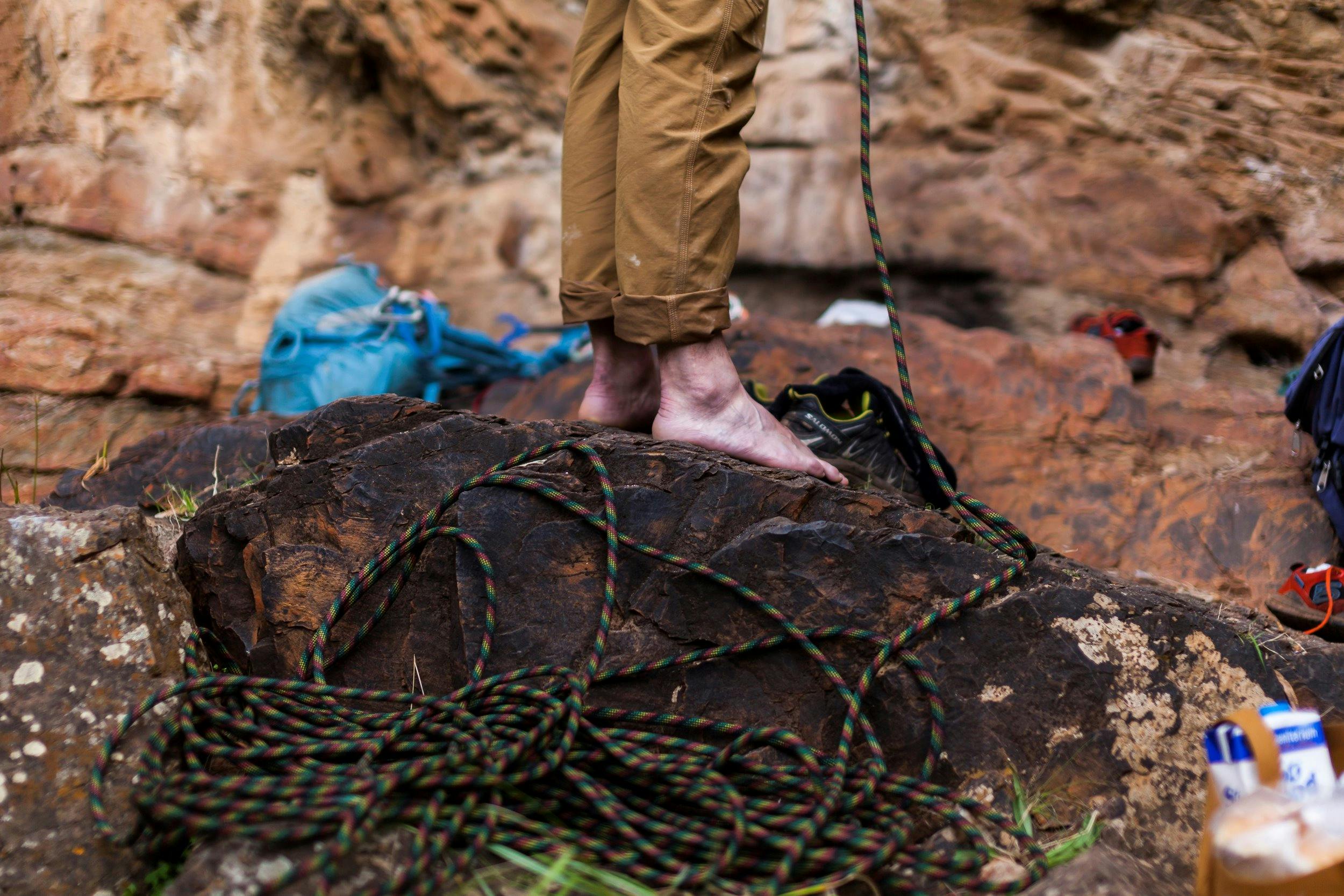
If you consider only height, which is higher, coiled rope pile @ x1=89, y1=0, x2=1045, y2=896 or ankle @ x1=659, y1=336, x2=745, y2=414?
ankle @ x1=659, y1=336, x2=745, y2=414

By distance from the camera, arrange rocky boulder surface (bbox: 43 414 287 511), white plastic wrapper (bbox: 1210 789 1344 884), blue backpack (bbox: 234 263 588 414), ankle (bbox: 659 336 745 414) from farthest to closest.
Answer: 1. blue backpack (bbox: 234 263 588 414)
2. rocky boulder surface (bbox: 43 414 287 511)
3. ankle (bbox: 659 336 745 414)
4. white plastic wrapper (bbox: 1210 789 1344 884)

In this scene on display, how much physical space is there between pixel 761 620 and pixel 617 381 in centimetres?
76

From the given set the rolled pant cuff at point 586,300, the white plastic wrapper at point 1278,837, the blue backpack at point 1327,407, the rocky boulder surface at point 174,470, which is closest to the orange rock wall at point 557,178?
the blue backpack at point 1327,407

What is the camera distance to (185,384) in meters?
4.03

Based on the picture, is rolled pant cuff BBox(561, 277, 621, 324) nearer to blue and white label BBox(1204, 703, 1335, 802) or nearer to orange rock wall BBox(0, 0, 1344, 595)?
blue and white label BBox(1204, 703, 1335, 802)

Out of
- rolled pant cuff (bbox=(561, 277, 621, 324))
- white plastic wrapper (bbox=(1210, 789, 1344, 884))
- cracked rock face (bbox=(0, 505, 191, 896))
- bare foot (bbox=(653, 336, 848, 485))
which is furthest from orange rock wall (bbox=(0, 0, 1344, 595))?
cracked rock face (bbox=(0, 505, 191, 896))

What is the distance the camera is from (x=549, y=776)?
143cm

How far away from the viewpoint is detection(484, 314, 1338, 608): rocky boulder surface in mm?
2949

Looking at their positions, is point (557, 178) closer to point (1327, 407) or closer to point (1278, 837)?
point (1327, 407)

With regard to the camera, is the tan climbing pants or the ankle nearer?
the tan climbing pants

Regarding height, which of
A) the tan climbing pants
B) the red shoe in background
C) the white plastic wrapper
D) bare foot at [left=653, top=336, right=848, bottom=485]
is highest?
the tan climbing pants

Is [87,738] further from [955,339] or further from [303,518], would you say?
[955,339]

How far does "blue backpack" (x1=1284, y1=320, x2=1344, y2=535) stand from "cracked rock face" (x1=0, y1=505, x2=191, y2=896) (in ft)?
10.3

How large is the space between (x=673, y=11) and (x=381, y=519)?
1.16m
